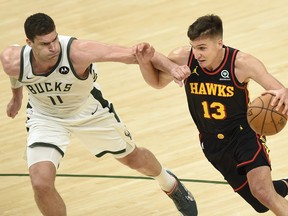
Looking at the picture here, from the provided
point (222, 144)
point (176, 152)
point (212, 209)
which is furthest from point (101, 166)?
point (222, 144)

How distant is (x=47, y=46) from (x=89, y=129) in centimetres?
95

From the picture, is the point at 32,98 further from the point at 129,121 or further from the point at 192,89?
the point at 129,121

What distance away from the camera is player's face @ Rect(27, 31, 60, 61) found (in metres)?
7.90

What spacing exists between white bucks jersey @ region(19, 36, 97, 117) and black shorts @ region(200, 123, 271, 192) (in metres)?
1.22

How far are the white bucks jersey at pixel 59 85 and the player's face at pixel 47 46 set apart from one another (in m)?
0.14

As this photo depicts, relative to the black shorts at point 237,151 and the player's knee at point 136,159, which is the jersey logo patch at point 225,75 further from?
the player's knee at point 136,159

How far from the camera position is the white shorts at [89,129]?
8.29 meters

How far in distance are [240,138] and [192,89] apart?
0.58 meters

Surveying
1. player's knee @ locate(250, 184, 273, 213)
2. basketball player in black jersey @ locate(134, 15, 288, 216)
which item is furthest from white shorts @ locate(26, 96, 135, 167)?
player's knee @ locate(250, 184, 273, 213)

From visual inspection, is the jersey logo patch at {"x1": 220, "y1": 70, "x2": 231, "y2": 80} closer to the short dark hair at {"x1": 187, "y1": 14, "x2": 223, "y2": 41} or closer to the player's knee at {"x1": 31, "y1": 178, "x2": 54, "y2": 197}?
the short dark hair at {"x1": 187, "y1": 14, "x2": 223, "y2": 41}

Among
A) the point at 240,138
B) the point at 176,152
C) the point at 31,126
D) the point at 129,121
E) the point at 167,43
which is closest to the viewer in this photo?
the point at 240,138

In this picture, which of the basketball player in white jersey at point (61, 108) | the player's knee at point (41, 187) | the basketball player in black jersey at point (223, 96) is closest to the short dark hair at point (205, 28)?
the basketball player in black jersey at point (223, 96)

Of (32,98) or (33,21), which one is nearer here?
(33,21)

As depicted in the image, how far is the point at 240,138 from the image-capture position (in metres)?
7.73
